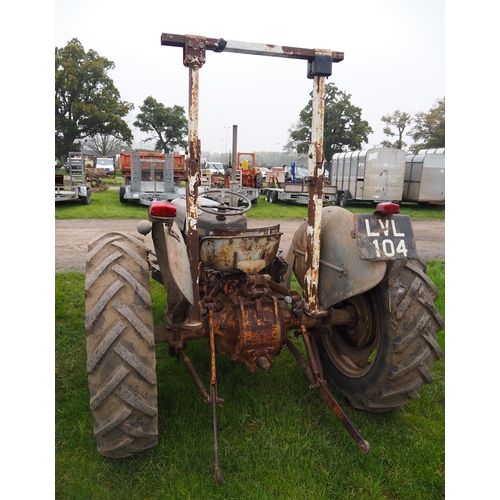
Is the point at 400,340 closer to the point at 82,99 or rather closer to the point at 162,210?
the point at 162,210

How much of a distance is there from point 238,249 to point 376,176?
15225 millimetres

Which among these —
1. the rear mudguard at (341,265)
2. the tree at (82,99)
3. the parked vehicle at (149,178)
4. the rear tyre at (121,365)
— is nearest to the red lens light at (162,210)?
the rear tyre at (121,365)

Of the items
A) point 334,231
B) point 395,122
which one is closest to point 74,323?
point 334,231

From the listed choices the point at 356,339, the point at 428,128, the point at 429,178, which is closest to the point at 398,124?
the point at 428,128

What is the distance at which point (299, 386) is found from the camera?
11.3 ft

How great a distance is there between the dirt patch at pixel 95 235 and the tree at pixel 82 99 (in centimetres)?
1103

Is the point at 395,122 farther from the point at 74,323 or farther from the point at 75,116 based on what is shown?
the point at 74,323

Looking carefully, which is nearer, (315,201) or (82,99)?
(315,201)

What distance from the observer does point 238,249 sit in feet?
9.52

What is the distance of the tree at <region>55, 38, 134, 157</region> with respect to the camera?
20500mm

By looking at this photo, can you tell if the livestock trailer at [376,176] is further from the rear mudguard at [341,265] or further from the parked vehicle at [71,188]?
the rear mudguard at [341,265]

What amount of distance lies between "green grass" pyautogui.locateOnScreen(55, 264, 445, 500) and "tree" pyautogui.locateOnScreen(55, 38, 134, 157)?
19.4m

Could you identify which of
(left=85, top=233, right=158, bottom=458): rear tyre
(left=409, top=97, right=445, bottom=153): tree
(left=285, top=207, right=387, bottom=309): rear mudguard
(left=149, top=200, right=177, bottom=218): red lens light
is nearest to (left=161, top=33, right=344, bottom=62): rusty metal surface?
(left=149, top=200, right=177, bottom=218): red lens light

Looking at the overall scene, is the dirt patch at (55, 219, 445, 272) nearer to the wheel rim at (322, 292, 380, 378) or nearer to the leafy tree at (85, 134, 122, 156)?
the wheel rim at (322, 292, 380, 378)
